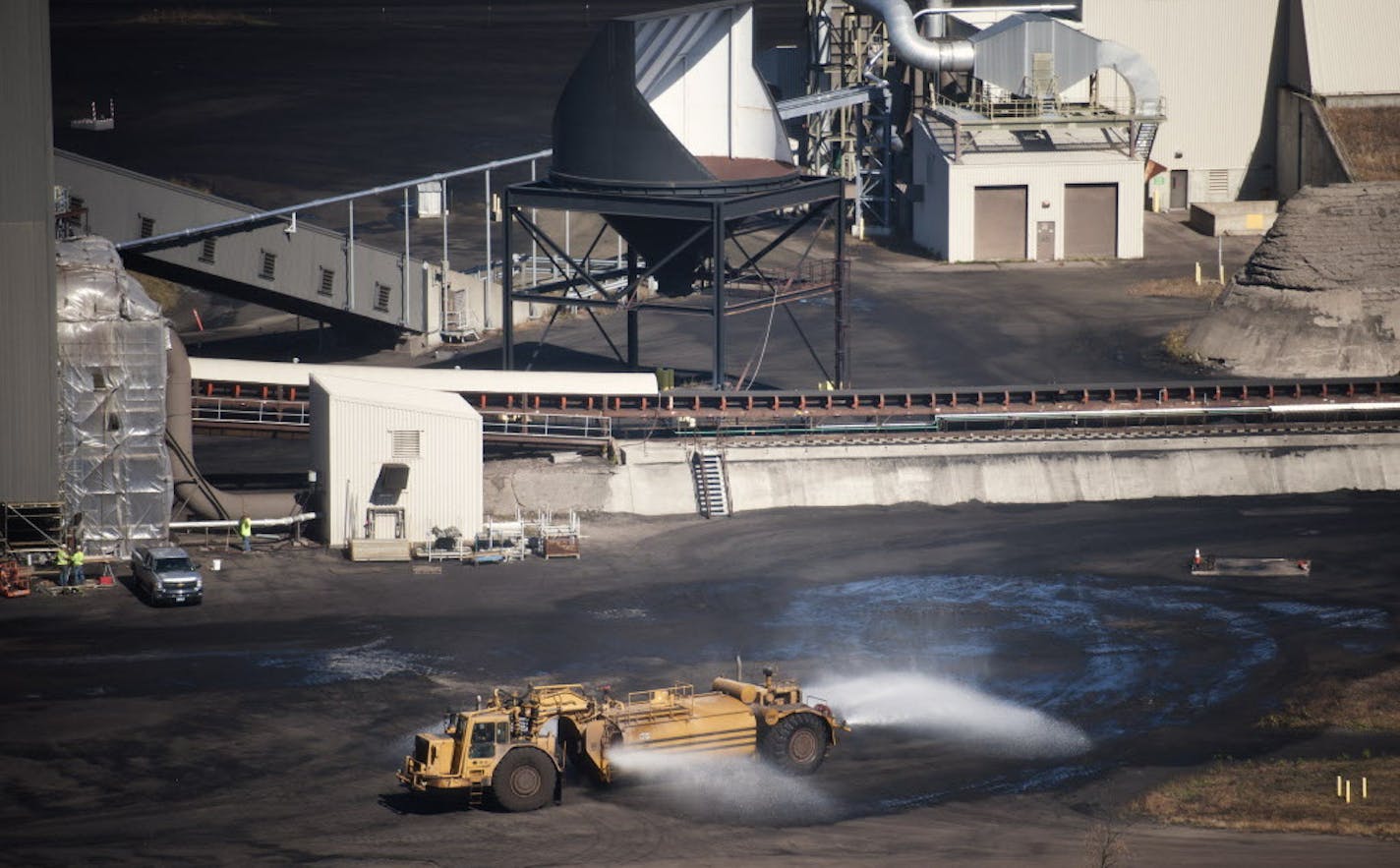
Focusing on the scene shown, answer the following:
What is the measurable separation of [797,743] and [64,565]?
23.5 m

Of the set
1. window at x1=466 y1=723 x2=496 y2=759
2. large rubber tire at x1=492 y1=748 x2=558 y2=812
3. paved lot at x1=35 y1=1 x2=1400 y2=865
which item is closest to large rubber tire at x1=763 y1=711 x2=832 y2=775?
paved lot at x1=35 y1=1 x2=1400 y2=865

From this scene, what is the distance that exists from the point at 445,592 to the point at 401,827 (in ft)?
58.2

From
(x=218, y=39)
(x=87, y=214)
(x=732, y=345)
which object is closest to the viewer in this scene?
(x=87, y=214)

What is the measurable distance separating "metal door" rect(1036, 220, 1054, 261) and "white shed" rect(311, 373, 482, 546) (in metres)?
42.7

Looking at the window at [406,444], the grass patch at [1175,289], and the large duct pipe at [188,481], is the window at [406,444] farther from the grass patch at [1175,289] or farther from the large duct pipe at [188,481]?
the grass patch at [1175,289]

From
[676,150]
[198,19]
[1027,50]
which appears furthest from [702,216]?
[198,19]

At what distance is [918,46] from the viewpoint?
9869cm

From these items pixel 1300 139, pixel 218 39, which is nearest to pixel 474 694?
pixel 1300 139

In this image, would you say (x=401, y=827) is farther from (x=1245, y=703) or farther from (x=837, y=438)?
(x=837, y=438)

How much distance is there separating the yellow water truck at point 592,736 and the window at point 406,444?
1879 centimetres

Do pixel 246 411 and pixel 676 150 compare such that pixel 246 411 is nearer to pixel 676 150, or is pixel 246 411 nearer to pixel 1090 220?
pixel 676 150

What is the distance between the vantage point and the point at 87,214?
75250 mm

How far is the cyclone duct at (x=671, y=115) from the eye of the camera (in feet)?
227

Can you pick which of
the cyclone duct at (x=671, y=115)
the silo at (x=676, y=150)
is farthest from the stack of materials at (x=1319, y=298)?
the cyclone duct at (x=671, y=115)
